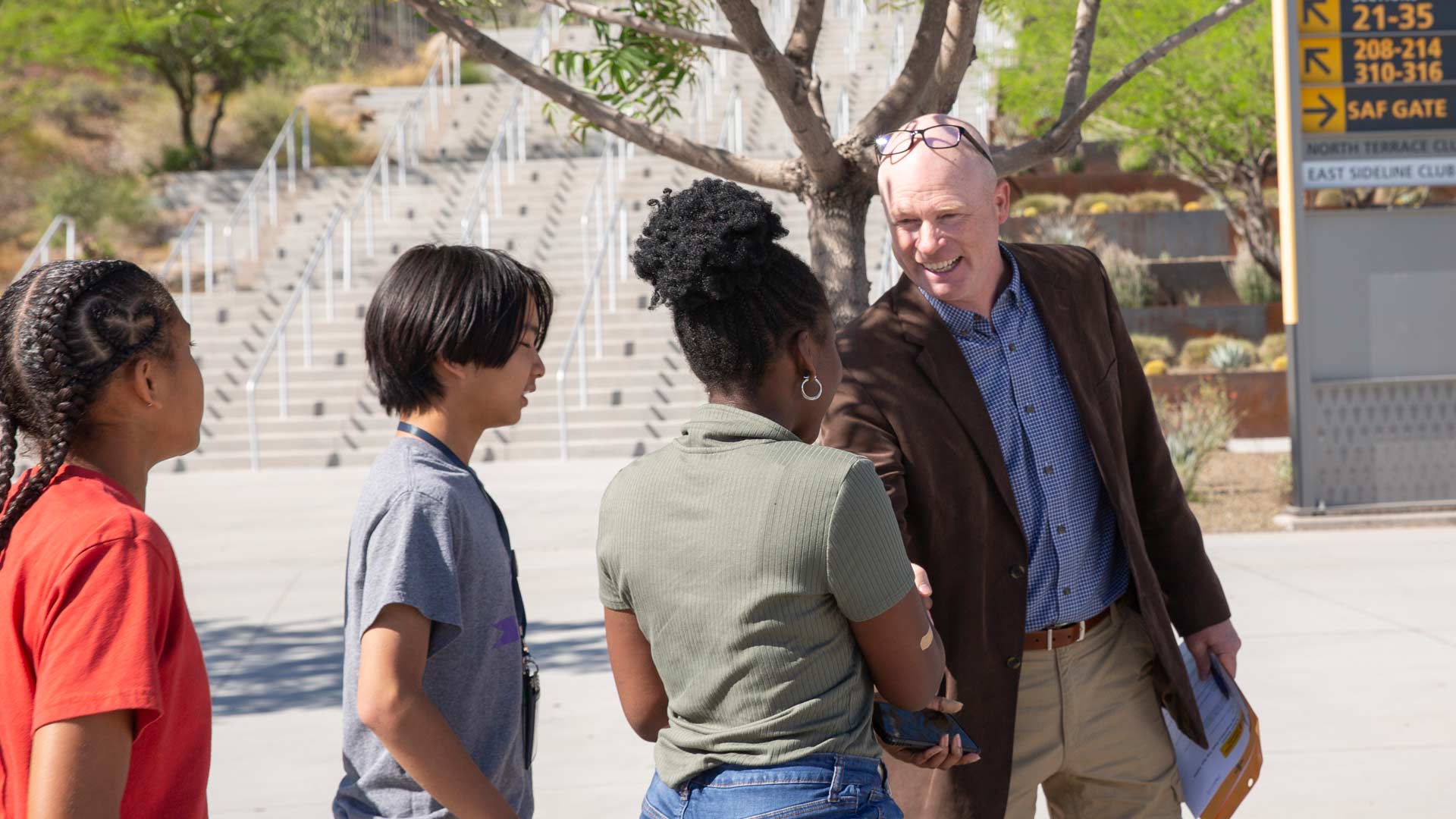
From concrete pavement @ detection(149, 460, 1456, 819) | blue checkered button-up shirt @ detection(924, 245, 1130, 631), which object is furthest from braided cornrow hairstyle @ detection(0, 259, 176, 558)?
concrete pavement @ detection(149, 460, 1456, 819)

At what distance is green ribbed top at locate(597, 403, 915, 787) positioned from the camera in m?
1.87

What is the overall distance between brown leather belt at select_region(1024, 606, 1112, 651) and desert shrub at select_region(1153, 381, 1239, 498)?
23.2 ft

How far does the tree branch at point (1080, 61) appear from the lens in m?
4.07

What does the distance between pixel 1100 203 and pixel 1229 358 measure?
22.1 feet

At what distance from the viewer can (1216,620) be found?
302 cm

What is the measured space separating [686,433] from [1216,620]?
153 centimetres

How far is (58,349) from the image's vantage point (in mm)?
1729

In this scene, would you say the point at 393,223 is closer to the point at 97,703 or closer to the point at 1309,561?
the point at 1309,561

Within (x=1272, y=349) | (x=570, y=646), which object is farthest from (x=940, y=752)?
(x=1272, y=349)

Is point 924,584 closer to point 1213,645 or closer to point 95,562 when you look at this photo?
point 1213,645

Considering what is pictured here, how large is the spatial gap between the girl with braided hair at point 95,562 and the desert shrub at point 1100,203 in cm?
1954

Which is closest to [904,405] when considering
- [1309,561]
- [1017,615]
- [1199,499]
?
[1017,615]

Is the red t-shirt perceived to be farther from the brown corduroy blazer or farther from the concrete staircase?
the concrete staircase

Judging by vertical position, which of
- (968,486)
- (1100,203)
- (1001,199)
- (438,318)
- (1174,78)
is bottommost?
(968,486)
